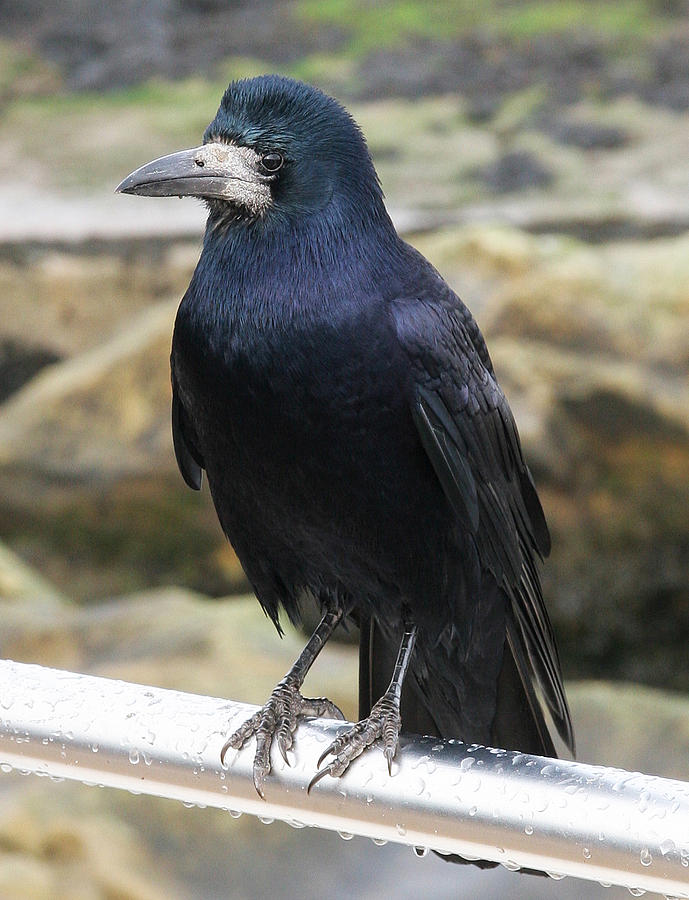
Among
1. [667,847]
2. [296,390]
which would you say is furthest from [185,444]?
[667,847]

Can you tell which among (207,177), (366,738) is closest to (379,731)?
(366,738)

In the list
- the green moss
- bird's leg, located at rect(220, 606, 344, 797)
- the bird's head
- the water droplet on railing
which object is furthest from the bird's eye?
the green moss

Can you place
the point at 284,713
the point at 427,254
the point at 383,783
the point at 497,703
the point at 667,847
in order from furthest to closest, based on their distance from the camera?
1. the point at 427,254
2. the point at 497,703
3. the point at 284,713
4. the point at 383,783
5. the point at 667,847

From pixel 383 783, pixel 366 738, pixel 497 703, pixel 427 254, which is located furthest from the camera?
pixel 427 254

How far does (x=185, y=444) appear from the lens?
1710mm

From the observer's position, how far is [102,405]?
219 inches

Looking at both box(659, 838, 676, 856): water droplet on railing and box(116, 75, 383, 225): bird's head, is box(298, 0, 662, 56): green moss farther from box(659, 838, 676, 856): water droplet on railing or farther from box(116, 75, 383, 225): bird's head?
box(659, 838, 676, 856): water droplet on railing

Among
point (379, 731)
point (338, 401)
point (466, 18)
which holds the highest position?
point (466, 18)

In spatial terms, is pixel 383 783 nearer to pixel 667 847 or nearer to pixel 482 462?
pixel 667 847

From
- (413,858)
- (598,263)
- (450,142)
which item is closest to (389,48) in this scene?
(450,142)

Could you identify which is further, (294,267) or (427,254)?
(427,254)

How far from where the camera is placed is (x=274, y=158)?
142 centimetres

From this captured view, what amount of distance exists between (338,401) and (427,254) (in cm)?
416

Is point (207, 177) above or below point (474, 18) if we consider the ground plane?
below
